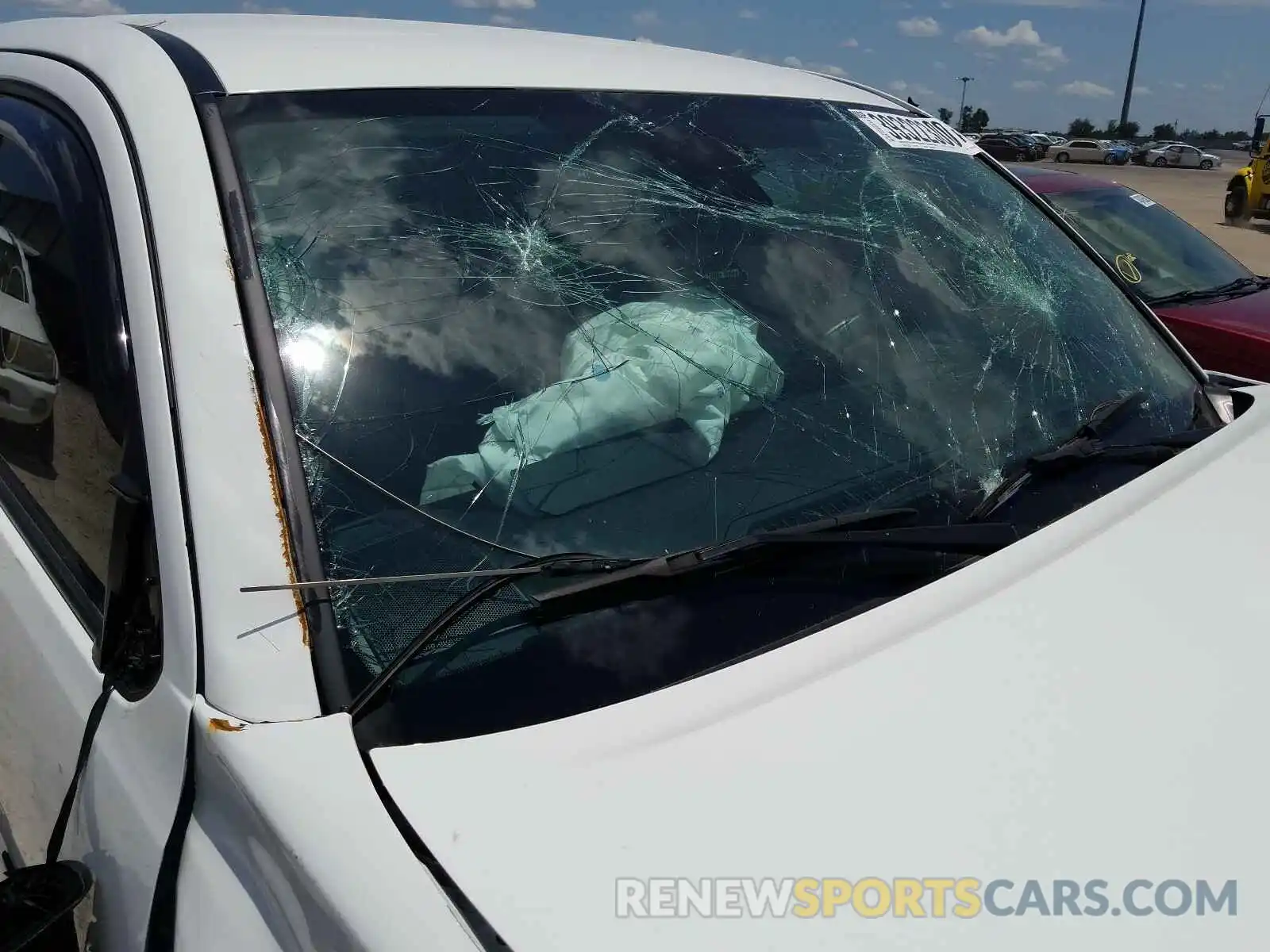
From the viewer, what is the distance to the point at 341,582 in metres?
1.09

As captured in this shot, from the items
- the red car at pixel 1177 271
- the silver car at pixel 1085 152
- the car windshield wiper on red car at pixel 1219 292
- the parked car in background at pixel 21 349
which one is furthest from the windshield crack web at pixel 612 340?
the silver car at pixel 1085 152

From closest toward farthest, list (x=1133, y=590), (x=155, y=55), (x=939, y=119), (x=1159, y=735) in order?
(x=1159, y=735)
(x=1133, y=590)
(x=155, y=55)
(x=939, y=119)

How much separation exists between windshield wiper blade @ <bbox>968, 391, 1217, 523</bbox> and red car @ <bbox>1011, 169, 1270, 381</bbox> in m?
2.97

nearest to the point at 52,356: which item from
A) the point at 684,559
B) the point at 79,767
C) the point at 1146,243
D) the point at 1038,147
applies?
the point at 79,767

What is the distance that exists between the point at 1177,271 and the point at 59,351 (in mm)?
5162

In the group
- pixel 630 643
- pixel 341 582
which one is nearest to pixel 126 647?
pixel 341 582

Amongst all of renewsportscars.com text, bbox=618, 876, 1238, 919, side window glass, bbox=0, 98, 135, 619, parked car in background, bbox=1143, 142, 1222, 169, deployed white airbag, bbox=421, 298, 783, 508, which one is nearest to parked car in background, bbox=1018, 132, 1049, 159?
parked car in background, bbox=1143, 142, 1222, 169

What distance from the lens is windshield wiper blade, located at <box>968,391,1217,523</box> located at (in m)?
1.56

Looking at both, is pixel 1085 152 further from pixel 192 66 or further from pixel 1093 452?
pixel 192 66

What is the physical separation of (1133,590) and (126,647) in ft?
4.16

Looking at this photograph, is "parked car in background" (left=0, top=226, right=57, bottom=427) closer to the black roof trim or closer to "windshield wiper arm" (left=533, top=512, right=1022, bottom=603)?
the black roof trim

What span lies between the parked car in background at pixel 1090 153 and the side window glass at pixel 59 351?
48598 mm

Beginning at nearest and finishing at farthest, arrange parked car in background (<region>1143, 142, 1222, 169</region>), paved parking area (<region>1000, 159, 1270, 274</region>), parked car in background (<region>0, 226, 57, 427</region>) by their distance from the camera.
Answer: parked car in background (<region>0, 226, 57, 427</region>), paved parking area (<region>1000, 159, 1270, 274</region>), parked car in background (<region>1143, 142, 1222, 169</region>)

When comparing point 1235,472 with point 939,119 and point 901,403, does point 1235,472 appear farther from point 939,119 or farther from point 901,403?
point 939,119
